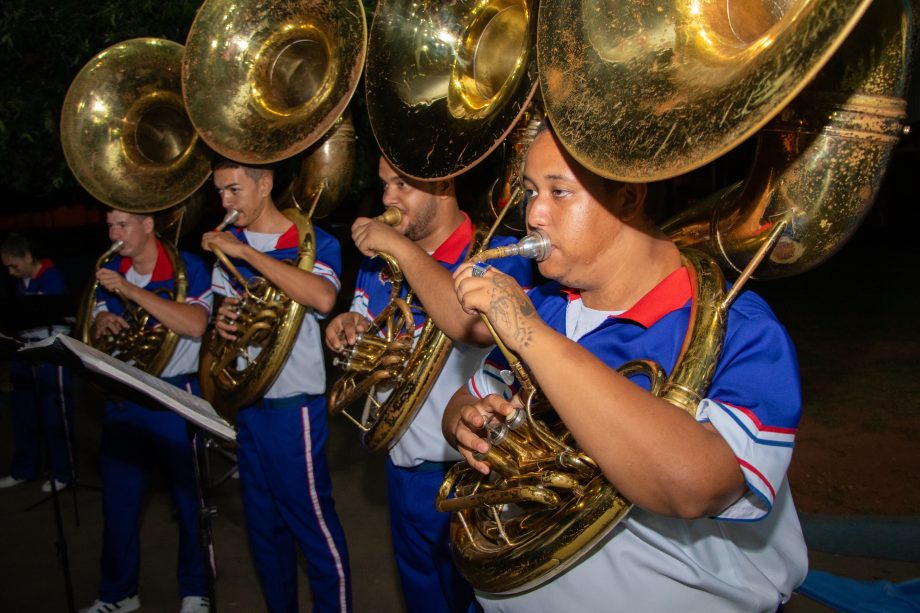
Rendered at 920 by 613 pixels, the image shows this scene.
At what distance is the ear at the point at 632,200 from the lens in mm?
1443

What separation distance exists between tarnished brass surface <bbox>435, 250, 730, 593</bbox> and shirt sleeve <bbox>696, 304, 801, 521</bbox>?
58mm

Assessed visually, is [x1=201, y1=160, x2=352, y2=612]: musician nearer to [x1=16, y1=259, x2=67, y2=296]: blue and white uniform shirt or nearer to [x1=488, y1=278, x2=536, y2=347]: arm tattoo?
[x1=488, y1=278, x2=536, y2=347]: arm tattoo

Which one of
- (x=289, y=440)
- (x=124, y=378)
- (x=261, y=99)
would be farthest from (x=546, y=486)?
(x=261, y=99)

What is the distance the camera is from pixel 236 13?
2941 mm

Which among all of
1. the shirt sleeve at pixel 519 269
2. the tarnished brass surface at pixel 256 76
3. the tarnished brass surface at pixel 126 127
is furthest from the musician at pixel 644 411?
the tarnished brass surface at pixel 126 127

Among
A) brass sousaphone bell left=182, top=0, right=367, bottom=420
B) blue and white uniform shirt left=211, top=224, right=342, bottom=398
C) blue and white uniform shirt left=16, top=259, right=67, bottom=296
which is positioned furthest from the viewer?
blue and white uniform shirt left=16, top=259, right=67, bottom=296

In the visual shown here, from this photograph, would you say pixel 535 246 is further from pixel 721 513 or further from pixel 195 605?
pixel 195 605

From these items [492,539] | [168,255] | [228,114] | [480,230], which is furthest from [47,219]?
[492,539]

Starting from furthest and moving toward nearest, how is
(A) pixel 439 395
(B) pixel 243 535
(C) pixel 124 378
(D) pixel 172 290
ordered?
(B) pixel 243 535 → (D) pixel 172 290 → (A) pixel 439 395 → (C) pixel 124 378

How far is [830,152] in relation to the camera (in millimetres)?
1268

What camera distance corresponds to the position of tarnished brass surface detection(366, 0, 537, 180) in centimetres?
201

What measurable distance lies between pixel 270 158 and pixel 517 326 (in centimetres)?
201

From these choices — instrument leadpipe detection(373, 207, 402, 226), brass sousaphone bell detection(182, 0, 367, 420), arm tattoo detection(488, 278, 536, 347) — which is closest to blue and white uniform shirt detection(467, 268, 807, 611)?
arm tattoo detection(488, 278, 536, 347)

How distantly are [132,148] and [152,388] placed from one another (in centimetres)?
202
